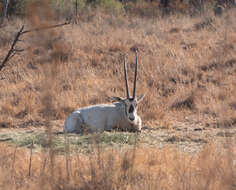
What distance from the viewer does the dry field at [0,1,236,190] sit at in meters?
4.41

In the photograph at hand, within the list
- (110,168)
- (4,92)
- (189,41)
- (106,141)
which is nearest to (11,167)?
(110,168)

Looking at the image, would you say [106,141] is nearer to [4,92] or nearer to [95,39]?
[4,92]

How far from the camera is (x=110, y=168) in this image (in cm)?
442

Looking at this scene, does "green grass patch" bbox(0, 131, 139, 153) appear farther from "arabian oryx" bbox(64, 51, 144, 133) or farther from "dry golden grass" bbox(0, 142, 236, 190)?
"dry golden grass" bbox(0, 142, 236, 190)

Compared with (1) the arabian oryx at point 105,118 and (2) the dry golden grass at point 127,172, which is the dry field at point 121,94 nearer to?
(2) the dry golden grass at point 127,172

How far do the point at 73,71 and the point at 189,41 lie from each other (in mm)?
3660

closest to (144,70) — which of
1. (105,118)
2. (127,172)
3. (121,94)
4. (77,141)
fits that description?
(121,94)

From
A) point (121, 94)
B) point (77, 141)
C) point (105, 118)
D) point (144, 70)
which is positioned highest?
point (144, 70)

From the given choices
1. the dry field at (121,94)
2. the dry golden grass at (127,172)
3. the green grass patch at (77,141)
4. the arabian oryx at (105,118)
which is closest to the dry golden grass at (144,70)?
the dry field at (121,94)

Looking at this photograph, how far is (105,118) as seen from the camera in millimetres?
8734

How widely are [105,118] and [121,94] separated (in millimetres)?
2316

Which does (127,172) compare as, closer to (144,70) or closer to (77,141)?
(77,141)

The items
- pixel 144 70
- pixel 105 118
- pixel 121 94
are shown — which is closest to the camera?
pixel 105 118

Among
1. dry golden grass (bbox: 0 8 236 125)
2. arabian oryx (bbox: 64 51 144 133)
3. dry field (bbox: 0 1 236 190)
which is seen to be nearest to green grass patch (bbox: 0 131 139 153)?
dry field (bbox: 0 1 236 190)
